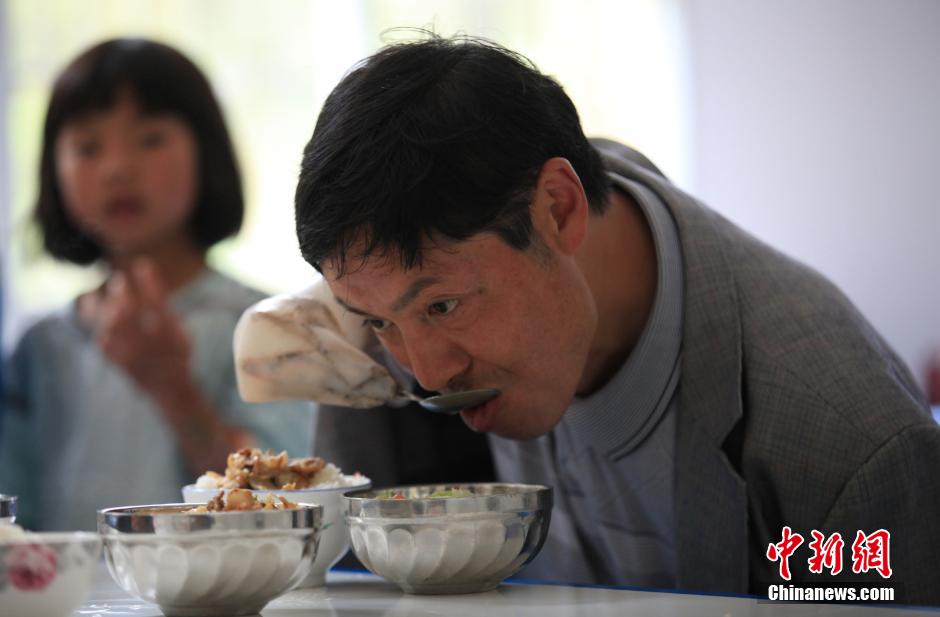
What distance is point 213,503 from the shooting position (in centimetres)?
77

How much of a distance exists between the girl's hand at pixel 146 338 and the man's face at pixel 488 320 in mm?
1144

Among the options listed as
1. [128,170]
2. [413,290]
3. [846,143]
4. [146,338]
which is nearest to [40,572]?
[413,290]

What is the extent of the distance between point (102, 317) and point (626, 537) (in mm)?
1328

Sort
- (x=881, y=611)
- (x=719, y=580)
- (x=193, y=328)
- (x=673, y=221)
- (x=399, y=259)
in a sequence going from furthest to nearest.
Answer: (x=193, y=328) < (x=673, y=221) < (x=719, y=580) < (x=399, y=259) < (x=881, y=611)

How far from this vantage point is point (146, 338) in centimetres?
210

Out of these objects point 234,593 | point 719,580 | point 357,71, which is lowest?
point 719,580

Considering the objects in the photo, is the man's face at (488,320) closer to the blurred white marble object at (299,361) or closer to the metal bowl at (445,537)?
the blurred white marble object at (299,361)

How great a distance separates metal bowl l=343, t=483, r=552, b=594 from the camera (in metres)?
0.81

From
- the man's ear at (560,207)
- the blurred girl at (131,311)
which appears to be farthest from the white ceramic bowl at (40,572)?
the blurred girl at (131,311)

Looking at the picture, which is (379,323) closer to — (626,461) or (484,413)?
(484,413)

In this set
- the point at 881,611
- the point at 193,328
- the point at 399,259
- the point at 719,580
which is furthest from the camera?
the point at 193,328

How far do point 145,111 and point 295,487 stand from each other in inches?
56.3

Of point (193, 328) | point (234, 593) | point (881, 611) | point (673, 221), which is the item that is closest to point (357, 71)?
point (673, 221)

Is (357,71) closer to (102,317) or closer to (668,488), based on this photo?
(668,488)
